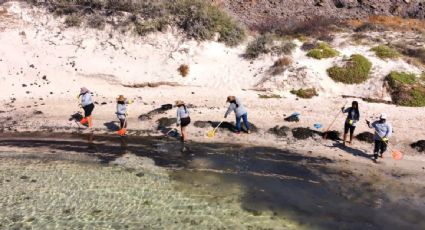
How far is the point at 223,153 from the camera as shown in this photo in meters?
18.7

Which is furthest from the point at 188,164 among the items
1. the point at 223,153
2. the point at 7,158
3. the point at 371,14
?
the point at 371,14

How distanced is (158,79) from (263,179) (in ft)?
36.6

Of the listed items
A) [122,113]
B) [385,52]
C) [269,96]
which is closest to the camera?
[122,113]

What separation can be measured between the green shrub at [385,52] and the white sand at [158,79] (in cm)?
43

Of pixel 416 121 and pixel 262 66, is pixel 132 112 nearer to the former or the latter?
pixel 262 66

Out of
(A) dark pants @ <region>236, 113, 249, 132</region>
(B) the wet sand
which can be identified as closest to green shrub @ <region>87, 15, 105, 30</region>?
(B) the wet sand

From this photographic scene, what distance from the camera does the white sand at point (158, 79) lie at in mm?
21188

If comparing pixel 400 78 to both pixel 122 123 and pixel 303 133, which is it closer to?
pixel 303 133

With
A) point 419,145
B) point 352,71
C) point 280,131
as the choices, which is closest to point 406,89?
point 352,71

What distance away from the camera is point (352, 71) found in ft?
80.6

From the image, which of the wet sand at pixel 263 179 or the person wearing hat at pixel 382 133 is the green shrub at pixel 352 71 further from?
the wet sand at pixel 263 179

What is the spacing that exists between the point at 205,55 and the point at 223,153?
31.8 feet

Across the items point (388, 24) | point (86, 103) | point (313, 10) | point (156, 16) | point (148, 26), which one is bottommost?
point (86, 103)

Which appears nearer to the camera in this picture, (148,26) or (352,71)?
(352,71)
